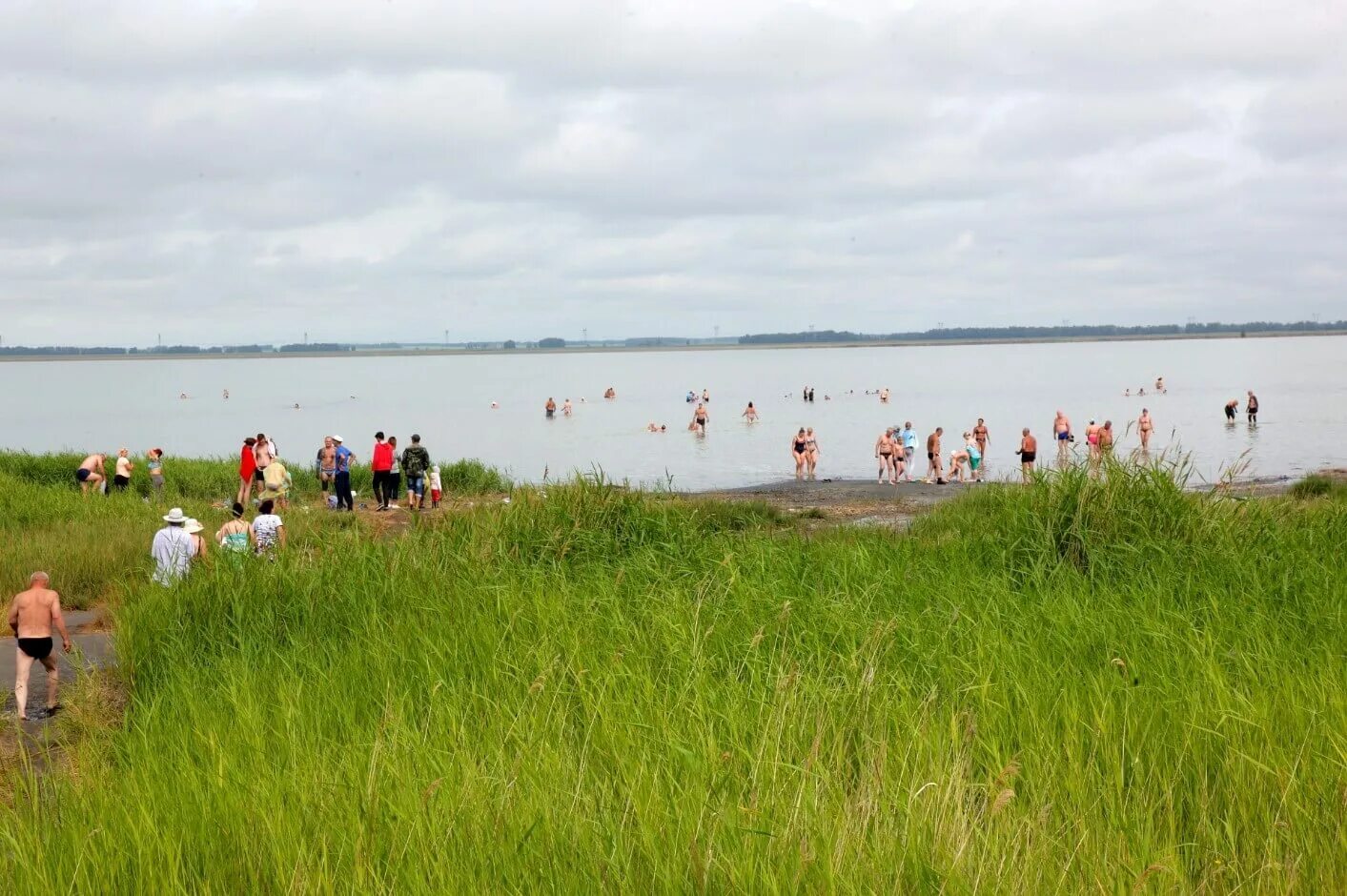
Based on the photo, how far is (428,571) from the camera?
34.7ft

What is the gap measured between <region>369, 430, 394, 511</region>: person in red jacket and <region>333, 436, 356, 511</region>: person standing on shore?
0.84 meters

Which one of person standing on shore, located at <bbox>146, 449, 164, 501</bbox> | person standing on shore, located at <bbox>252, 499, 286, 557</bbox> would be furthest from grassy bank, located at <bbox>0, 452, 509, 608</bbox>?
person standing on shore, located at <bbox>252, 499, 286, 557</bbox>

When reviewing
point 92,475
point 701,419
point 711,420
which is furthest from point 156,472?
point 711,420

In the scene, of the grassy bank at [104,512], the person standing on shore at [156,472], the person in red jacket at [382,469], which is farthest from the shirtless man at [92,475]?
the person in red jacket at [382,469]

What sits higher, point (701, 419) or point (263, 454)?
point (263, 454)

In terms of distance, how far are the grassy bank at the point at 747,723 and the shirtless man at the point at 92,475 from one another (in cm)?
1310

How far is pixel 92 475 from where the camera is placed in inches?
904

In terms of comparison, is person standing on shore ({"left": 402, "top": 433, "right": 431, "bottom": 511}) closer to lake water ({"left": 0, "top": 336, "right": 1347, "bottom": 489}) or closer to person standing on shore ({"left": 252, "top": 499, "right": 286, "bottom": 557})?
lake water ({"left": 0, "top": 336, "right": 1347, "bottom": 489})

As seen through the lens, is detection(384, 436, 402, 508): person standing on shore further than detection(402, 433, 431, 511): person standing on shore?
Yes

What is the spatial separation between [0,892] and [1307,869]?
500 centimetres

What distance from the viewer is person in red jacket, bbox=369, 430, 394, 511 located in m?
23.8

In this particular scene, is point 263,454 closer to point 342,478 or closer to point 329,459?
point 329,459

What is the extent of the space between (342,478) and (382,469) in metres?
1.52

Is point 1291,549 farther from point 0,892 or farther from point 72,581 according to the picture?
point 72,581
